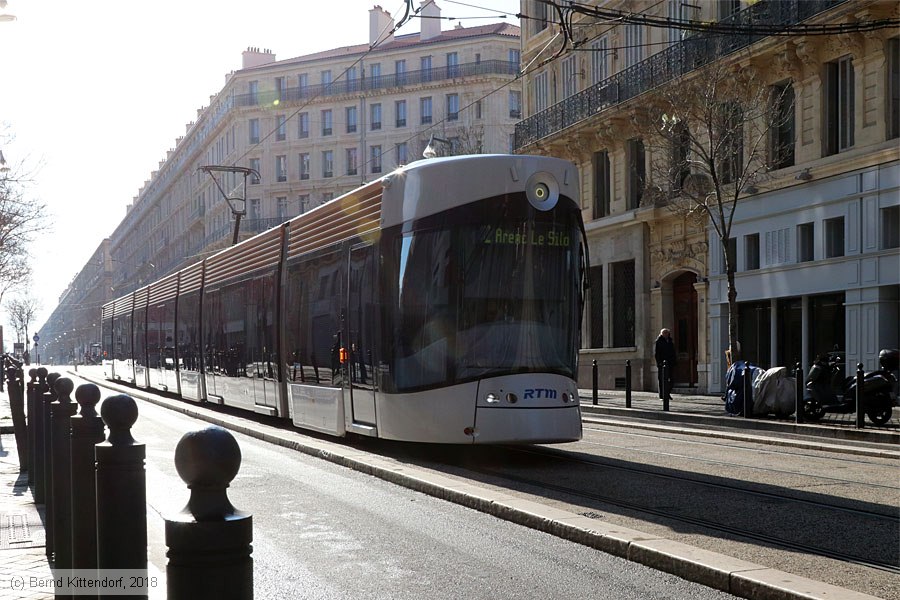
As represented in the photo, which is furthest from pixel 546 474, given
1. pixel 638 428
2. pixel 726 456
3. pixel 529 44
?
pixel 529 44

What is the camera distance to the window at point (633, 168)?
3150 centimetres

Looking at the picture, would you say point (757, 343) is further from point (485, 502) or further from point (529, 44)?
point (485, 502)

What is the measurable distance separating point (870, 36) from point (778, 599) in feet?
63.5

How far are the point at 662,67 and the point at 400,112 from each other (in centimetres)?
4072

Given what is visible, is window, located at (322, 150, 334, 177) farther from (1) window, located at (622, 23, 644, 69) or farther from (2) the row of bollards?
(2) the row of bollards

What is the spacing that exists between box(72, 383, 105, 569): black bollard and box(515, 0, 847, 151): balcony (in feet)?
66.7

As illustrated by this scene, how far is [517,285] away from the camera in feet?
36.5

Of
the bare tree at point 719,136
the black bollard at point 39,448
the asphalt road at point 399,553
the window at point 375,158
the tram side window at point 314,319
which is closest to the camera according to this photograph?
the asphalt road at point 399,553

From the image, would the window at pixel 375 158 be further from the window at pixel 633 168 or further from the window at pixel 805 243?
the window at pixel 805 243

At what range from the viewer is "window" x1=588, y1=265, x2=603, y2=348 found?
3369 cm

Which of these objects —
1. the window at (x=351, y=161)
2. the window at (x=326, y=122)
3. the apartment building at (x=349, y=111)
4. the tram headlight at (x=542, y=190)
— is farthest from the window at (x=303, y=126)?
the tram headlight at (x=542, y=190)

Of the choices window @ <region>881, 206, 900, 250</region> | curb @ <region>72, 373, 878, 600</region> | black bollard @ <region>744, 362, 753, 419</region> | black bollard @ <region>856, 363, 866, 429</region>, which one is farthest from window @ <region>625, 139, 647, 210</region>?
curb @ <region>72, 373, 878, 600</region>

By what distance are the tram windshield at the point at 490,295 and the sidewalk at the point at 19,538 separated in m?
3.84

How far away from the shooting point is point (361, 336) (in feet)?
41.2
